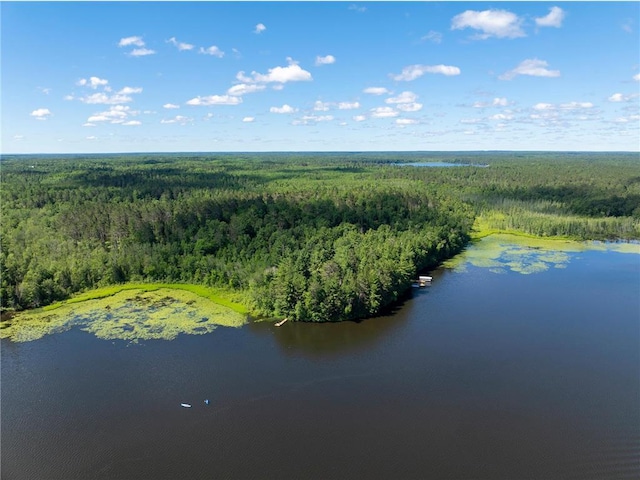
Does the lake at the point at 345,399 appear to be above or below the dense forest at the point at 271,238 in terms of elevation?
below

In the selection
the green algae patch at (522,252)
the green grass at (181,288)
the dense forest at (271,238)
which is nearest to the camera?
the dense forest at (271,238)

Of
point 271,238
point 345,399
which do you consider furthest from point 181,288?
point 345,399

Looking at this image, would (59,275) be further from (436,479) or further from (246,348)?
(436,479)

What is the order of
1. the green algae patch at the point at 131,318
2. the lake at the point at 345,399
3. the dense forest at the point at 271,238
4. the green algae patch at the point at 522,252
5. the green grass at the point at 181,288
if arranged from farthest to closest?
1. the green algae patch at the point at 522,252
2. the green grass at the point at 181,288
3. the dense forest at the point at 271,238
4. the green algae patch at the point at 131,318
5. the lake at the point at 345,399

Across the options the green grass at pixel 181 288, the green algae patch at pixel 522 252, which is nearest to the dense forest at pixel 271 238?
the green grass at pixel 181 288

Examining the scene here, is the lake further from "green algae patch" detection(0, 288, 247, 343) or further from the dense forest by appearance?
the dense forest

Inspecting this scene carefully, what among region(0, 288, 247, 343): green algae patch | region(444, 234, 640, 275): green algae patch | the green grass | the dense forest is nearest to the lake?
region(0, 288, 247, 343): green algae patch

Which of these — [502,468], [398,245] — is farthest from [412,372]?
[398,245]

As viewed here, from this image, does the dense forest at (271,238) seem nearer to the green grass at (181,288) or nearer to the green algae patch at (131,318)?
the green grass at (181,288)
